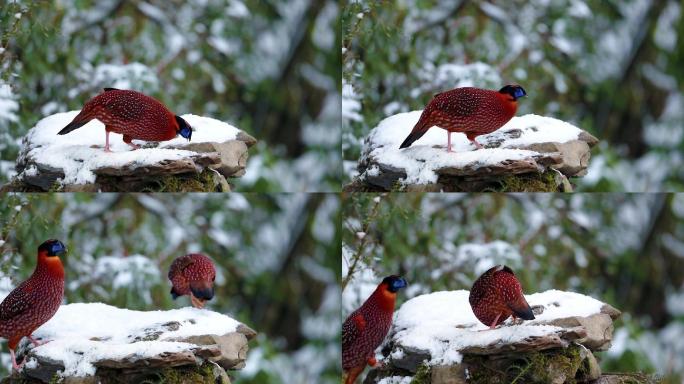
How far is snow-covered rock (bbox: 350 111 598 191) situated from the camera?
482 cm

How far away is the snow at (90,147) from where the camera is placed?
4.79 metres

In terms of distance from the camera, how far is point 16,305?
15.0ft

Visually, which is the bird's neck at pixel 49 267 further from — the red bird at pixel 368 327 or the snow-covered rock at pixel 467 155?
the snow-covered rock at pixel 467 155

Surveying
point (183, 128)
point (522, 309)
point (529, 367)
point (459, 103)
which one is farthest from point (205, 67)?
point (529, 367)

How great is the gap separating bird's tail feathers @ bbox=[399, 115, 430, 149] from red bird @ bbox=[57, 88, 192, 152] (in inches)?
37.2

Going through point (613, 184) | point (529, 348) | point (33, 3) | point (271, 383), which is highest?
point (33, 3)

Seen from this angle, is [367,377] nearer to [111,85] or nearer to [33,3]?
[111,85]

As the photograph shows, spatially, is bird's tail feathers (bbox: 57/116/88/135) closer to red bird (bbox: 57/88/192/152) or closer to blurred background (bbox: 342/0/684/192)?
red bird (bbox: 57/88/192/152)

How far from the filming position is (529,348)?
4449mm

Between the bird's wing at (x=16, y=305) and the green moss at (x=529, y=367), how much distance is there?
171cm

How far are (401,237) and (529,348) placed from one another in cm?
90

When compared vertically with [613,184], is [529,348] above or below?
below

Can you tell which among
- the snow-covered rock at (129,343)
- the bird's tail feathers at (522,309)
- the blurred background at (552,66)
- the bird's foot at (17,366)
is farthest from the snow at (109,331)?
the bird's tail feathers at (522,309)

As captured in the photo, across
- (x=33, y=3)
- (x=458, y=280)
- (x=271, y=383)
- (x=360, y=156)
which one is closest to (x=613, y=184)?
(x=458, y=280)
